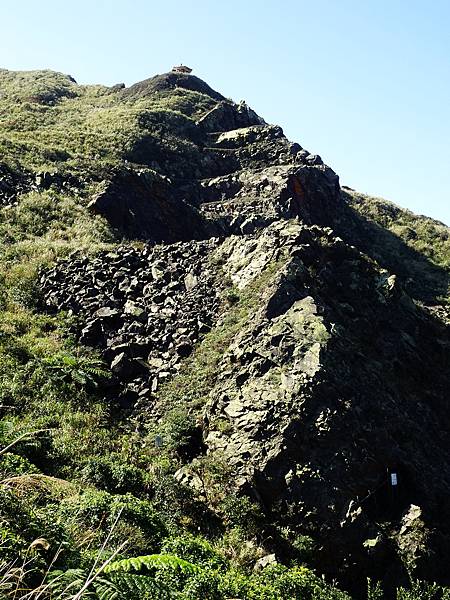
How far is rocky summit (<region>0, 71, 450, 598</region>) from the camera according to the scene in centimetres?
834

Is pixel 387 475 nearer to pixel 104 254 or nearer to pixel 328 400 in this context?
pixel 328 400

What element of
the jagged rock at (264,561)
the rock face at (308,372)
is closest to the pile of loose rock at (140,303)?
the rock face at (308,372)

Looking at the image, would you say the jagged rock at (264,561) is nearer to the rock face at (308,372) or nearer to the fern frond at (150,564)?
the rock face at (308,372)

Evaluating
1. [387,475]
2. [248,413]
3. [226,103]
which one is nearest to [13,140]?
[226,103]

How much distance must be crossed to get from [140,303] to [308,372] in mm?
6312

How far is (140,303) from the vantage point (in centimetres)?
1474

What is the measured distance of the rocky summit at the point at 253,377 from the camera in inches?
328

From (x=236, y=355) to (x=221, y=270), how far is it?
4540mm

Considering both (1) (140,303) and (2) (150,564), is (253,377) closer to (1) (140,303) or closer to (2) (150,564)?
(1) (140,303)

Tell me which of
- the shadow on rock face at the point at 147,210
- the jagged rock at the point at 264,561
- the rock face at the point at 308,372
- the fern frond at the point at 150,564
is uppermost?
the shadow on rock face at the point at 147,210

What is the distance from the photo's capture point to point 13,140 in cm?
2883

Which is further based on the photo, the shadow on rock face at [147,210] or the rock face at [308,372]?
the shadow on rock face at [147,210]

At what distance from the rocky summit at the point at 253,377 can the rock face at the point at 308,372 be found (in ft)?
0.11

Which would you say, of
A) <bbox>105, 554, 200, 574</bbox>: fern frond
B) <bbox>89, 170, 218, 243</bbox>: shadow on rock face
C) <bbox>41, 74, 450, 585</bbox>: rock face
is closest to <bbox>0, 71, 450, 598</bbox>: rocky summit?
<bbox>41, 74, 450, 585</bbox>: rock face
